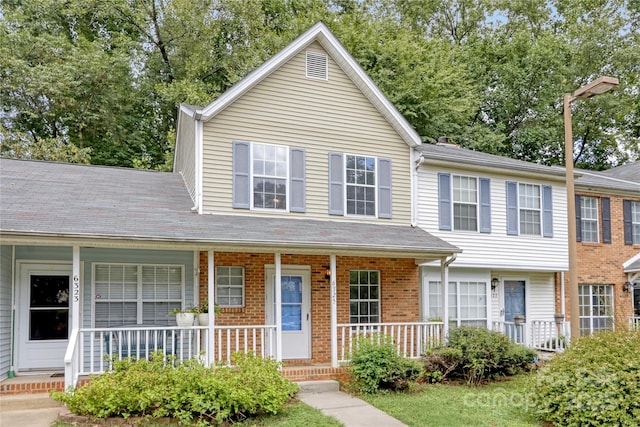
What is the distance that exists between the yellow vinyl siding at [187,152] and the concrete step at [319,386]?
4.40m

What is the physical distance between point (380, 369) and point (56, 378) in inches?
212

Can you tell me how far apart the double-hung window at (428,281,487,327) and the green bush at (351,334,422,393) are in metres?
3.64

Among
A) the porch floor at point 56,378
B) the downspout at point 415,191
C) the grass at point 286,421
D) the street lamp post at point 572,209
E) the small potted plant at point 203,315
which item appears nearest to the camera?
the grass at point 286,421

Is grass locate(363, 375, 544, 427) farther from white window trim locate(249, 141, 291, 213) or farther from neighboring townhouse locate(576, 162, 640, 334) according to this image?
neighboring townhouse locate(576, 162, 640, 334)

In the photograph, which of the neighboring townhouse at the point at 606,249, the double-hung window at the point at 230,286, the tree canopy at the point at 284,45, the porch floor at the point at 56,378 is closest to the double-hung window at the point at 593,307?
the neighboring townhouse at the point at 606,249

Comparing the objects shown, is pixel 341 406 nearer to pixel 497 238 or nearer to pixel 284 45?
pixel 497 238

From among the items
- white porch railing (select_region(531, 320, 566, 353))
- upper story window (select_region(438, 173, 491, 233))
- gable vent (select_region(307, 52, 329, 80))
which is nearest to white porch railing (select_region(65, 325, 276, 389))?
upper story window (select_region(438, 173, 491, 233))

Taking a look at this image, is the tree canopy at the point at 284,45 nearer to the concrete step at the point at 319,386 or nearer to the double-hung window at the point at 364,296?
the double-hung window at the point at 364,296

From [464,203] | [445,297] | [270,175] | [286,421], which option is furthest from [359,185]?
[286,421]

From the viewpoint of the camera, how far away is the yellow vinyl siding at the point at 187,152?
1191cm

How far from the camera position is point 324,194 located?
40.1 ft

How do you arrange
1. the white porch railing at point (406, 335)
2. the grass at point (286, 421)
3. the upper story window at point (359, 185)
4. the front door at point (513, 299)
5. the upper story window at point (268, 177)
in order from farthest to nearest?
the front door at point (513, 299)
the upper story window at point (359, 185)
the upper story window at point (268, 177)
the white porch railing at point (406, 335)
the grass at point (286, 421)

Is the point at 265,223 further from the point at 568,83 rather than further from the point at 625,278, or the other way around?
the point at 568,83

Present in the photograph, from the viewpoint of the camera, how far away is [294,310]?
11.8m
